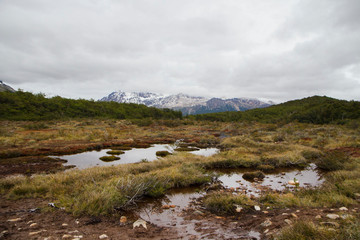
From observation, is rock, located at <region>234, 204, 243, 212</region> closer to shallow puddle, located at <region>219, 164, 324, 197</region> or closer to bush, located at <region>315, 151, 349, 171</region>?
shallow puddle, located at <region>219, 164, 324, 197</region>

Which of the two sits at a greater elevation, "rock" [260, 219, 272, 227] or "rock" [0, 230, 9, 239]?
"rock" [260, 219, 272, 227]

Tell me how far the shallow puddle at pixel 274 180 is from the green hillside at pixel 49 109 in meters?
84.9

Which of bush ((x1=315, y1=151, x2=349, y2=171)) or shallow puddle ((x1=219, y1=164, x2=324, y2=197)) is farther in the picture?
bush ((x1=315, y1=151, x2=349, y2=171))

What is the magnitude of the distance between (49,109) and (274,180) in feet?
360

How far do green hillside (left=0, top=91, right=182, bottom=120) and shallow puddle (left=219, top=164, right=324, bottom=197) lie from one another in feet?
279

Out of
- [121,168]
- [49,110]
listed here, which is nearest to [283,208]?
[121,168]

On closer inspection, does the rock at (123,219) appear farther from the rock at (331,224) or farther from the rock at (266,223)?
the rock at (331,224)

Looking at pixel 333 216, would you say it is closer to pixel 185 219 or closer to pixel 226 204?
pixel 226 204

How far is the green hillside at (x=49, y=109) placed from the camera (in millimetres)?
77250

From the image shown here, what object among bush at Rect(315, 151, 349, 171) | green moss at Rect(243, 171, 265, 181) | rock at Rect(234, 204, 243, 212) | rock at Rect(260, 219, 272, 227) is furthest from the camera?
bush at Rect(315, 151, 349, 171)

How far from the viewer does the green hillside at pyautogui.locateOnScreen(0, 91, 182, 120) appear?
77250mm

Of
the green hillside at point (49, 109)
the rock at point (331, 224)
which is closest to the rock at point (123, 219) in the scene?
the rock at point (331, 224)

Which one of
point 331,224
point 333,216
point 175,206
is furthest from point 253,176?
point 331,224

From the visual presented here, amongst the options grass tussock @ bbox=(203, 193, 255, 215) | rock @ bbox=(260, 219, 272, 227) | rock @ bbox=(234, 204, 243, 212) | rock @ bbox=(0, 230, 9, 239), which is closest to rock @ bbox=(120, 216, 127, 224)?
rock @ bbox=(0, 230, 9, 239)
